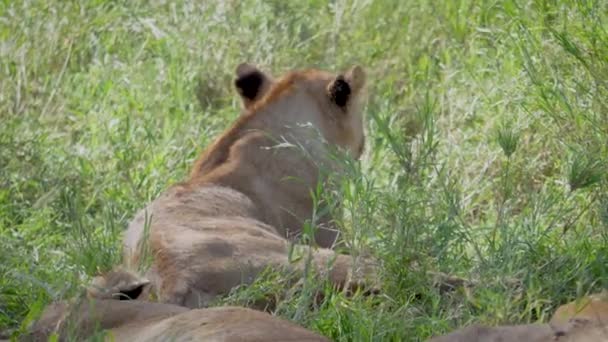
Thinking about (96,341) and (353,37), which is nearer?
(96,341)

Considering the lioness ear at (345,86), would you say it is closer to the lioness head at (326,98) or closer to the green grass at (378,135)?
the lioness head at (326,98)

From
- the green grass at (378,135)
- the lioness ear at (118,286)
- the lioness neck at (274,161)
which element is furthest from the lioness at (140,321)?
the lioness neck at (274,161)

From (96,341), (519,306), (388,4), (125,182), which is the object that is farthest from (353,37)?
(96,341)

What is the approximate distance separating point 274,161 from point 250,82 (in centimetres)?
50

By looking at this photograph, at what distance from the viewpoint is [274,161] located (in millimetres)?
6871

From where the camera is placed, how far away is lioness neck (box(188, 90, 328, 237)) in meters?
6.69

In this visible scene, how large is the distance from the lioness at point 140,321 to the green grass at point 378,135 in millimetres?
120

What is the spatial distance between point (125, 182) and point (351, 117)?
110cm

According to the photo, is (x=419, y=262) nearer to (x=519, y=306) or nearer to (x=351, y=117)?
(x=519, y=306)

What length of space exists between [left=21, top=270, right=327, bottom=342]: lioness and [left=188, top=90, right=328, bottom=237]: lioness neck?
1672mm

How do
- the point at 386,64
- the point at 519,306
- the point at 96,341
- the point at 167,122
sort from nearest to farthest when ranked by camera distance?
1. the point at 96,341
2. the point at 519,306
3. the point at 167,122
4. the point at 386,64

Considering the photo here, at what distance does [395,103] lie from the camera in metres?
8.30

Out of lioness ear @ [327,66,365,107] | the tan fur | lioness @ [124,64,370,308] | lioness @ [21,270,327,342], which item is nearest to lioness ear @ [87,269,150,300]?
lioness @ [21,270,327,342]

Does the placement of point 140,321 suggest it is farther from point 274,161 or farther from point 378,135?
point 378,135
